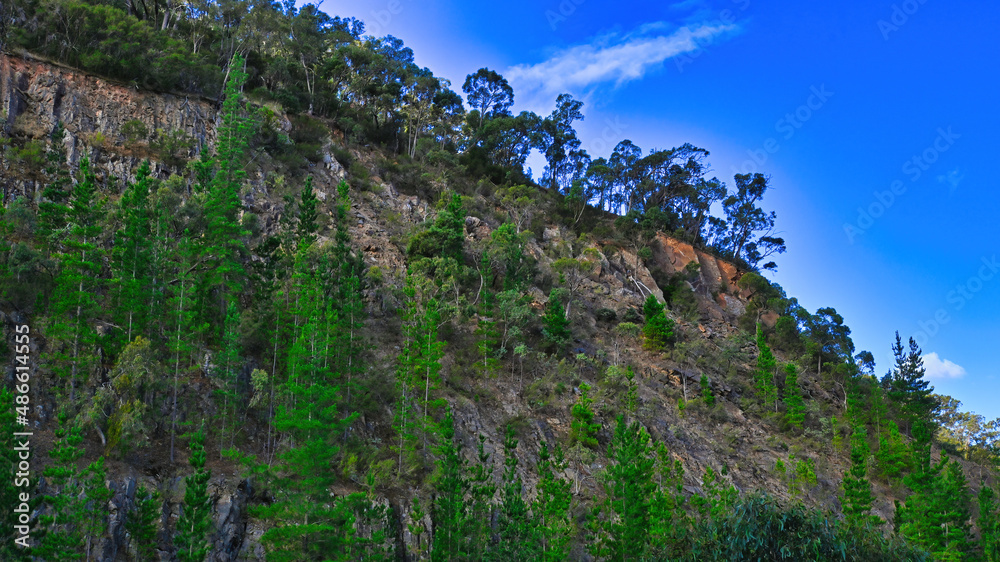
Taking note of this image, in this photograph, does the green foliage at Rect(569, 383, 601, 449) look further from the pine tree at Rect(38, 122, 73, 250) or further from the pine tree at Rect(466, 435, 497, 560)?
the pine tree at Rect(38, 122, 73, 250)

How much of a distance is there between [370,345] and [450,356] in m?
7.56

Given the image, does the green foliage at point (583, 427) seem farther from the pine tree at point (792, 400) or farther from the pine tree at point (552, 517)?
the pine tree at point (792, 400)

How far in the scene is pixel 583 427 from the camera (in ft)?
140

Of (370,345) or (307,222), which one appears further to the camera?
(307,222)

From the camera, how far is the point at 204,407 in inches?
1242

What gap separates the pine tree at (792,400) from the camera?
53.5m

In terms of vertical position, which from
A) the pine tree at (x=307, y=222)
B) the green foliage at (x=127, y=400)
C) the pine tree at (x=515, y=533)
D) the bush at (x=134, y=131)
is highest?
the bush at (x=134, y=131)

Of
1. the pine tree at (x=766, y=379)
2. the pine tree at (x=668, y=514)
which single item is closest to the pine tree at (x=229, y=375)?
the pine tree at (x=668, y=514)

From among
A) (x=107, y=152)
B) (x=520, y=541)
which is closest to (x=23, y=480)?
(x=520, y=541)

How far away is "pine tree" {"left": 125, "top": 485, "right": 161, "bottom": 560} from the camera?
23.1 meters

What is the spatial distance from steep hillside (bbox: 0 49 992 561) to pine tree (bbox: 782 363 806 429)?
54 cm

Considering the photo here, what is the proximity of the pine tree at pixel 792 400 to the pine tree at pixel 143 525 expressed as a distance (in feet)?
156

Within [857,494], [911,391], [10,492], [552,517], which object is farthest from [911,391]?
[10,492]

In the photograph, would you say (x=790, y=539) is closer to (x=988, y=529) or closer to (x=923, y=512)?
(x=923, y=512)
